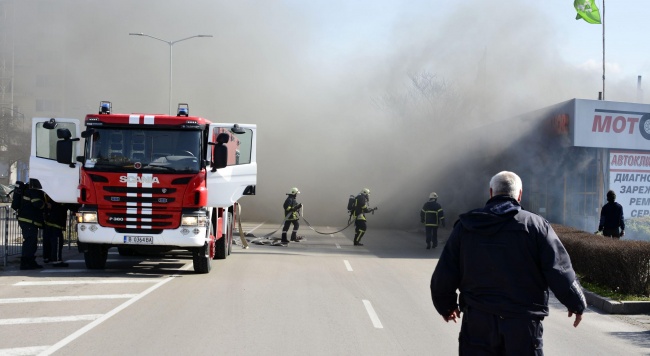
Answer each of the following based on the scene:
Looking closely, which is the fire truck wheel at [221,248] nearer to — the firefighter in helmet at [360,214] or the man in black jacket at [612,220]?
the firefighter in helmet at [360,214]

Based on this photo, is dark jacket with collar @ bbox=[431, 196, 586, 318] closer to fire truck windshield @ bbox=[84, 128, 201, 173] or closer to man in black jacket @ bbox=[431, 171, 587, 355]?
man in black jacket @ bbox=[431, 171, 587, 355]

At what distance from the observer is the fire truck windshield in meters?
12.7

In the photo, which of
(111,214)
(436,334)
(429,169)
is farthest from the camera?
(429,169)

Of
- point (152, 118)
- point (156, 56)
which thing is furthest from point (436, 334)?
point (156, 56)

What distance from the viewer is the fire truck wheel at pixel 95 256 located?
44.1 ft

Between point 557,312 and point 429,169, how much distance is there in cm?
2630

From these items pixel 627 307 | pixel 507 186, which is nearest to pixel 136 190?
pixel 627 307

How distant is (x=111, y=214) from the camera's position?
496 inches

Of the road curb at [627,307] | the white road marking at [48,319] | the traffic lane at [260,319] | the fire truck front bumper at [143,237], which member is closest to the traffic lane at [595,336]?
the road curb at [627,307]

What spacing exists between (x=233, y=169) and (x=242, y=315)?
5.29 metres

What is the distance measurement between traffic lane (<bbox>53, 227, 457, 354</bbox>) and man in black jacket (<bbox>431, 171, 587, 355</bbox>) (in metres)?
3.26

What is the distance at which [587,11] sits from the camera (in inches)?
1225

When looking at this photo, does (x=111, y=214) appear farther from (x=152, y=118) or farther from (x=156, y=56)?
(x=156, y=56)

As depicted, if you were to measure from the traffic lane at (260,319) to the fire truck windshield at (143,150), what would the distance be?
2.10 m
